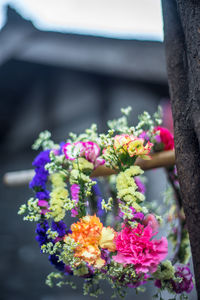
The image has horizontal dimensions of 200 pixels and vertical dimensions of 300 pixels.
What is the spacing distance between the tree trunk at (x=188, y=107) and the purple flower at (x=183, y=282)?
154 mm

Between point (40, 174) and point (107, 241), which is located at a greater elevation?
point (40, 174)

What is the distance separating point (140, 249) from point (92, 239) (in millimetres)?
126

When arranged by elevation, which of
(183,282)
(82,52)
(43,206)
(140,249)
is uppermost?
(82,52)

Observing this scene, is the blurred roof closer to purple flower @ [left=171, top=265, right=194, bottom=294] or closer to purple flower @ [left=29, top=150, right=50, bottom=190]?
purple flower @ [left=29, top=150, right=50, bottom=190]

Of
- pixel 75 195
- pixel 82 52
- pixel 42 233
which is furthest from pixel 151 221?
pixel 82 52

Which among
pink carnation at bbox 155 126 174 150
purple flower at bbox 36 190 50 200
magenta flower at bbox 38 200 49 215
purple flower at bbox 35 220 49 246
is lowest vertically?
purple flower at bbox 35 220 49 246

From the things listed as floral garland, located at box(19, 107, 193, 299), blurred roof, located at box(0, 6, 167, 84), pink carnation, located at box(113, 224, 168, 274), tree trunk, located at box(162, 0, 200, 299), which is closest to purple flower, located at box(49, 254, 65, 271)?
floral garland, located at box(19, 107, 193, 299)

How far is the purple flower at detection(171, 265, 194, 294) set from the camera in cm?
97

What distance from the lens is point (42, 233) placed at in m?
1.00

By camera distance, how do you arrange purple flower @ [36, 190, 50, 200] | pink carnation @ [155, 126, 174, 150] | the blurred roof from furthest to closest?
the blurred roof
pink carnation @ [155, 126, 174, 150]
purple flower @ [36, 190, 50, 200]

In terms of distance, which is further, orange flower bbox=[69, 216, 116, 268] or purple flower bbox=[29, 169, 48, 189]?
purple flower bbox=[29, 169, 48, 189]

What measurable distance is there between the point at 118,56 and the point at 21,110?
140 cm

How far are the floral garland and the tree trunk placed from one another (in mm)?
98

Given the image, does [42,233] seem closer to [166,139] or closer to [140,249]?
[140,249]
